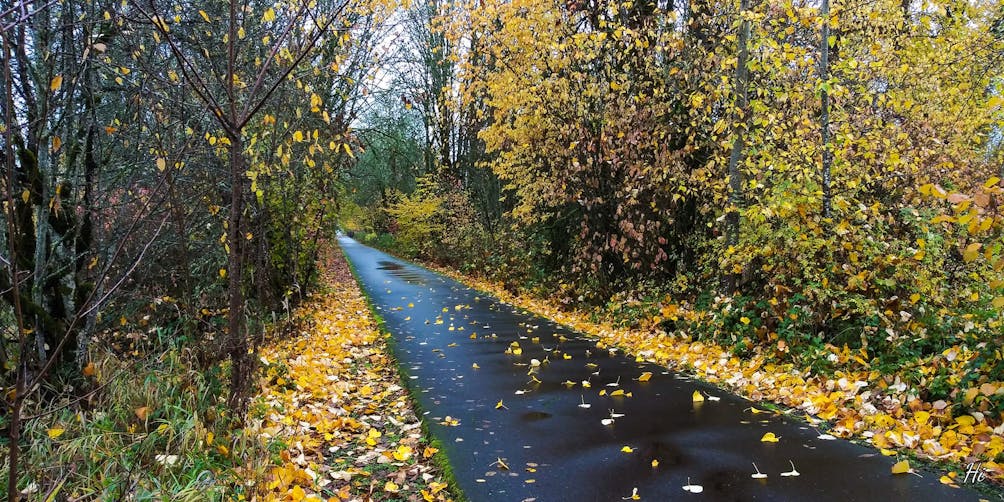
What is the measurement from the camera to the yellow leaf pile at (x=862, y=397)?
384 cm

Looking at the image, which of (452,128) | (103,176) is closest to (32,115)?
(103,176)

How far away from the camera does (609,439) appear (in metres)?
4.27

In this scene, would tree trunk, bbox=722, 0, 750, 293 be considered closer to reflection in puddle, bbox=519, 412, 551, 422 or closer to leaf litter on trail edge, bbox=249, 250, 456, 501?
reflection in puddle, bbox=519, 412, 551, 422

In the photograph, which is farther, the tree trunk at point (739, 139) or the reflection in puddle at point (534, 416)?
the tree trunk at point (739, 139)

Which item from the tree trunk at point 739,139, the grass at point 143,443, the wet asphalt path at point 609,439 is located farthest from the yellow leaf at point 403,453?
the tree trunk at point 739,139

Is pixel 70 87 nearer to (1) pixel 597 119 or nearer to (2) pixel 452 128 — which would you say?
(1) pixel 597 119

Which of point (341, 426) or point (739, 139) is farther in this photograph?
point (739, 139)

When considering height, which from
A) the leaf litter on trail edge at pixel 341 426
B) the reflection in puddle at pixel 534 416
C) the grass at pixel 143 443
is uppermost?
the grass at pixel 143 443

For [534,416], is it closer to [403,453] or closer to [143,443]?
[403,453]

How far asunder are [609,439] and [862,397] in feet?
7.26

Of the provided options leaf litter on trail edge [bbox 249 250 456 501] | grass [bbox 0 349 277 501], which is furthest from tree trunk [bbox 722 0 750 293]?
grass [bbox 0 349 277 501]

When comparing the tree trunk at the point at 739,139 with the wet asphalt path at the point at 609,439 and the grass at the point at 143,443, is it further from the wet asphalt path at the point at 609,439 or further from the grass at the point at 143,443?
the grass at the point at 143,443

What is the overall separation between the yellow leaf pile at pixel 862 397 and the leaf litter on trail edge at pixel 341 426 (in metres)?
2.59

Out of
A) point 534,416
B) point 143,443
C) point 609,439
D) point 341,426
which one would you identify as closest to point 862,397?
point 609,439
